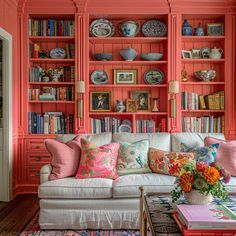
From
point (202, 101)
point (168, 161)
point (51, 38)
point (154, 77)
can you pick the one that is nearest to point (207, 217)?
point (168, 161)

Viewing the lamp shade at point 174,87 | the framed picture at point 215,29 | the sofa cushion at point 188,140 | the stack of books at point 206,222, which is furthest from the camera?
the framed picture at point 215,29

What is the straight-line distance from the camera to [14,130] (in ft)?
14.8

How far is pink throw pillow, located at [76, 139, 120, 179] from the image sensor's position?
3.42m

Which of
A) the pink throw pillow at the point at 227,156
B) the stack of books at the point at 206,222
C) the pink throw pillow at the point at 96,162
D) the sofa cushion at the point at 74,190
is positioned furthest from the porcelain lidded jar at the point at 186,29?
the stack of books at the point at 206,222

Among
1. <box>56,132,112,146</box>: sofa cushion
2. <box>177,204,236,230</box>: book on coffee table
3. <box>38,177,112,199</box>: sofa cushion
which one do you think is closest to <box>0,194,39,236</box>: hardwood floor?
<box>38,177,112,199</box>: sofa cushion

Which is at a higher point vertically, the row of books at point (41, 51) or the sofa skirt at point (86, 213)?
the row of books at point (41, 51)

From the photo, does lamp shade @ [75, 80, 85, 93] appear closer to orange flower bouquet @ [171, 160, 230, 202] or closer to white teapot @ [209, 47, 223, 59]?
white teapot @ [209, 47, 223, 59]

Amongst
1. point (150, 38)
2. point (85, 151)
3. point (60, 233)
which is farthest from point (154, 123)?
point (60, 233)

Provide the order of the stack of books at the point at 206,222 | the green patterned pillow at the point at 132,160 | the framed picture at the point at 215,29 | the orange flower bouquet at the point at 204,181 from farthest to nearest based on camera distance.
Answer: the framed picture at the point at 215,29
the green patterned pillow at the point at 132,160
the orange flower bouquet at the point at 204,181
the stack of books at the point at 206,222

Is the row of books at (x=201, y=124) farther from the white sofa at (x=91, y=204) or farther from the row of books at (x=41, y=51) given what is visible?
the row of books at (x=41, y=51)

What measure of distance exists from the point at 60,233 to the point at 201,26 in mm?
3614

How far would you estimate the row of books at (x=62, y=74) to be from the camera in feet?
15.6

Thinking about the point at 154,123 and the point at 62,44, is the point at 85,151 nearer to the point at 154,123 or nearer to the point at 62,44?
the point at 154,123

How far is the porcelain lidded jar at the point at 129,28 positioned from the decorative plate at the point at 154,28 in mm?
134
